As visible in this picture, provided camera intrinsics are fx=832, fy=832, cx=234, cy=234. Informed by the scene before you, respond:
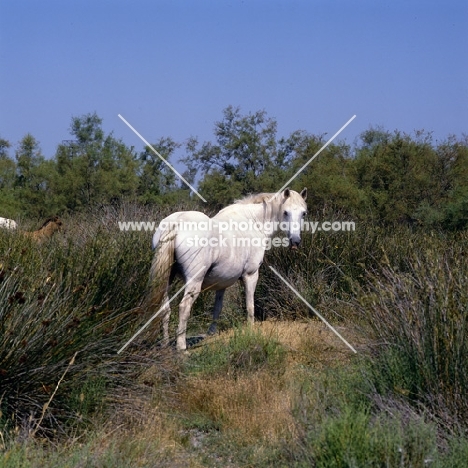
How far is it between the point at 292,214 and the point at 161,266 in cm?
359

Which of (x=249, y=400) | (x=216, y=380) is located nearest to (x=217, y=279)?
(x=216, y=380)

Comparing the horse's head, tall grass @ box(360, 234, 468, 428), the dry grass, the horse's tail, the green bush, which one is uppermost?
the horse's head

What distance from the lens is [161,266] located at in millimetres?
7656

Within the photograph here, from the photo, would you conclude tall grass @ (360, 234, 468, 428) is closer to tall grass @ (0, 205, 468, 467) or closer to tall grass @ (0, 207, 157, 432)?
tall grass @ (0, 205, 468, 467)

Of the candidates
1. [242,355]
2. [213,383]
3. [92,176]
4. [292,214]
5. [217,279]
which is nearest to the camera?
[213,383]

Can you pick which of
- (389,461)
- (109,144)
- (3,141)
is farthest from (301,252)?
(3,141)

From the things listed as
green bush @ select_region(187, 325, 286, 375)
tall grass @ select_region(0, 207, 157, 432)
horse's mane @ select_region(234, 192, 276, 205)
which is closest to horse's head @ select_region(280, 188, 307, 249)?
horse's mane @ select_region(234, 192, 276, 205)

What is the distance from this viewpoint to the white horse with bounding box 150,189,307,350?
327 inches

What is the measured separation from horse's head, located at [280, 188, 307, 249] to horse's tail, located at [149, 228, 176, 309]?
237 centimetres

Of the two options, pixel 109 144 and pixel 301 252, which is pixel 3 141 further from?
pixel 301 252

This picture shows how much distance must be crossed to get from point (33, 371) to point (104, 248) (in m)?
2.09

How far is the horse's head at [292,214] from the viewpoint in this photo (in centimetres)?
1080

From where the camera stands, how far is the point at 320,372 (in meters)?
7.29

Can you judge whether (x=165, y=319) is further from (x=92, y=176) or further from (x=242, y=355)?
(x=92, y=176)
